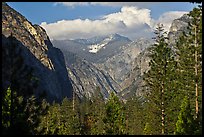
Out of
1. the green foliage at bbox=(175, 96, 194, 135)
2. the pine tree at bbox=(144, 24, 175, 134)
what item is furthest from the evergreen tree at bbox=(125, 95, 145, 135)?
the green foliage at bbox=(175, 96, 194, 135)

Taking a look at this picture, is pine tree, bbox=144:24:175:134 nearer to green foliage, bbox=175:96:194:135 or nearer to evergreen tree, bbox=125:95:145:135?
green foliage, bbox=175:96:194:135

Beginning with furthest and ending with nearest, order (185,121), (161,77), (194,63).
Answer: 1. (161,77)
2. (194,63)
3. (185,121)

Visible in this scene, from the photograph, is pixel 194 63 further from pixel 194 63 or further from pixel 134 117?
pixel 134 117

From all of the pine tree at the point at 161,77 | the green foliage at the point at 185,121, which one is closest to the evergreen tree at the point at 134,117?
the pine tree at the point at 161,77

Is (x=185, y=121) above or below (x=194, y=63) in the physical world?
below

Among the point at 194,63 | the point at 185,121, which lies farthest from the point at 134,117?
the point at 185,121

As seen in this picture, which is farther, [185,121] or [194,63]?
[194,63]

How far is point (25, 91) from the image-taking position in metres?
20.8

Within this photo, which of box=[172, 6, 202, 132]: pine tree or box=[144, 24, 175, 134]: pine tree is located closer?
box=[172, 6, 202, 132]: pine tree

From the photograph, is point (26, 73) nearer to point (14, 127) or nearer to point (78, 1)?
point (14, 127)

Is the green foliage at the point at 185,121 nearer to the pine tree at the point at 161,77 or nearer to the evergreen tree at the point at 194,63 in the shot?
the evergreen tree at the point at 194,63

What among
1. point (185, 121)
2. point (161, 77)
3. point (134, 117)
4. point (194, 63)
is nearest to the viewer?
point (185, 121)

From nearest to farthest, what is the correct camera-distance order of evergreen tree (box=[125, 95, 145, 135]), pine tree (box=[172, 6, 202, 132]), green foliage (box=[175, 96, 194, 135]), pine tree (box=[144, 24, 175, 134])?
1. green foliage (box=[175, 96, 194, 135])
2. pine tree (box=[172, 6, 202, 132])
3. pine tree (box=[144, 24, 175, 134])
4. evergreen tree (box=[125, 95, 145, 135])

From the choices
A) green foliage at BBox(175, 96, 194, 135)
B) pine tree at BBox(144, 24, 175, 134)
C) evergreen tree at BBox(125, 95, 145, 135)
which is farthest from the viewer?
Answer: evergreen tree at BBox(125, 95, 145, 135)
